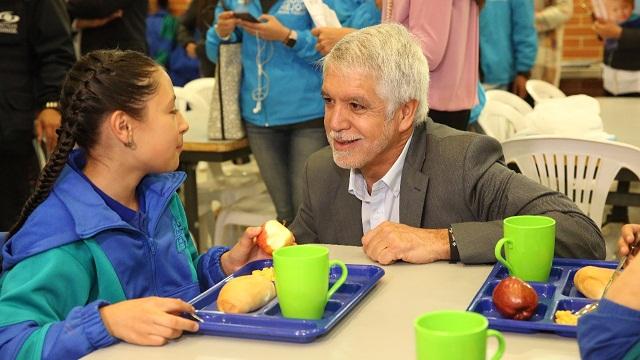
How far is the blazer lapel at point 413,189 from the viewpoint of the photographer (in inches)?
86.9

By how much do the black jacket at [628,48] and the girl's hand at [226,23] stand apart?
206cm

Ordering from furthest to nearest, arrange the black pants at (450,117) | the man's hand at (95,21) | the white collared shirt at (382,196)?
the man's hand at (95,21)
the black pants at (450,117)
the white collared shirt at (382,196)

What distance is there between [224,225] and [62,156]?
2361mm

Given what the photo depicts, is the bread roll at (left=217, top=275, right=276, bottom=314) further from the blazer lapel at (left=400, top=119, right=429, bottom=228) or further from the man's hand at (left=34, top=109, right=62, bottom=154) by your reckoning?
the man's hand at (left=34, top=109, right=62, bottom=154)

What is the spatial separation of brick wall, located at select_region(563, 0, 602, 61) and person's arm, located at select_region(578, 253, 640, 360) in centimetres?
639

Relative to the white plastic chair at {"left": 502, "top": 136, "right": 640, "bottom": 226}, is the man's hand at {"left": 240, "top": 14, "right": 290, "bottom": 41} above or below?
above

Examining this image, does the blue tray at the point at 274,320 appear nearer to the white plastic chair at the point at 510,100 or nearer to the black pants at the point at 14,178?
the black pants at the point at 14,178

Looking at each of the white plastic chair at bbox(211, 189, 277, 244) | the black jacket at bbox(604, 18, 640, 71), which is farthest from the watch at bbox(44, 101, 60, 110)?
the black jacket at bbox(604, 18, 640, 71)

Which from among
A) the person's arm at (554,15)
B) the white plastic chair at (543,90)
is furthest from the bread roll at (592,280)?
the person's arm at (554,15)

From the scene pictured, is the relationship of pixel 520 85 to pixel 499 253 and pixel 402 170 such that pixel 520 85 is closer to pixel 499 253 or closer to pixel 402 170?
pixel 402 170

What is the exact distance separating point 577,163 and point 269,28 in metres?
1.26

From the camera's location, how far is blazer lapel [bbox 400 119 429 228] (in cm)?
221

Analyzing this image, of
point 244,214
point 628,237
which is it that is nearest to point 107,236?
point 628,237

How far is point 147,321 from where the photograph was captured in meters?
1.56
